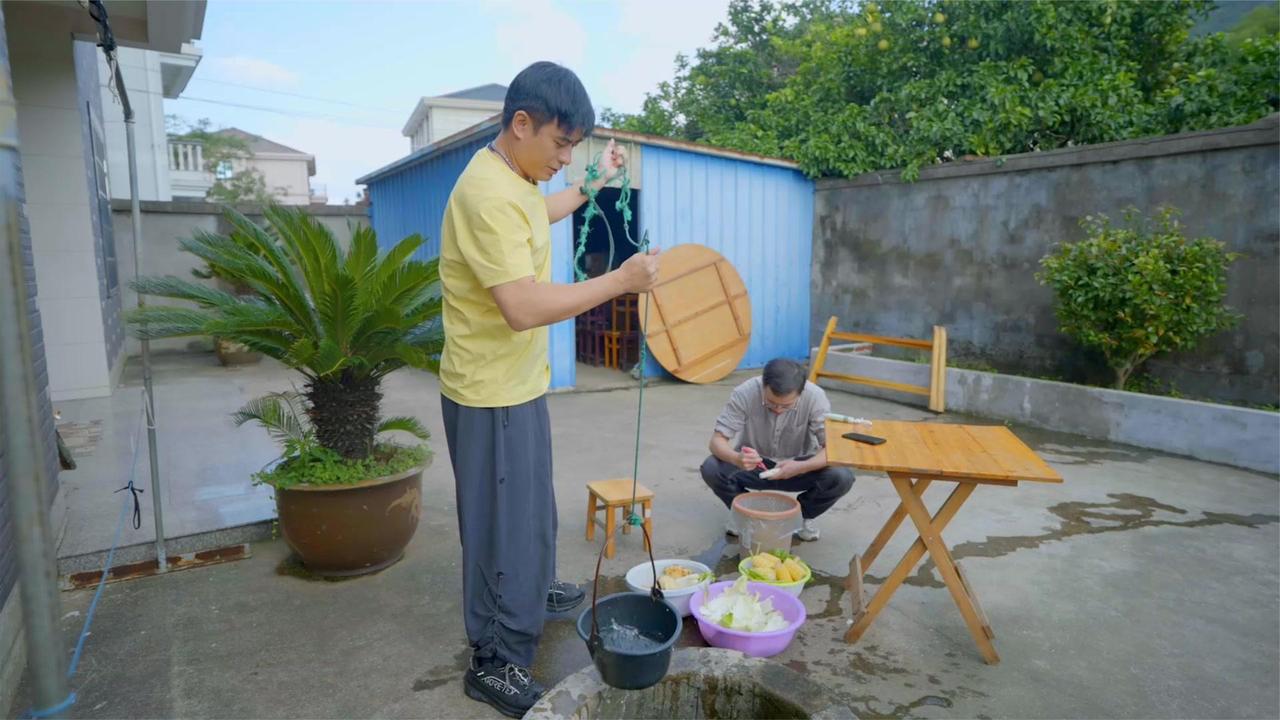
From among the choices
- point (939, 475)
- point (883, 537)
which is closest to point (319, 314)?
point (939, 475)

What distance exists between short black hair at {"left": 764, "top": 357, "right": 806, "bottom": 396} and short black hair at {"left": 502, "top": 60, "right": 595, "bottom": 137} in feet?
5.52

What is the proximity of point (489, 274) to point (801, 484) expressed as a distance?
7.30 feet

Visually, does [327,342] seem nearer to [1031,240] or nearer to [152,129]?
[1031,240]

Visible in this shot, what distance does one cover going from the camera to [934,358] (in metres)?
6.94

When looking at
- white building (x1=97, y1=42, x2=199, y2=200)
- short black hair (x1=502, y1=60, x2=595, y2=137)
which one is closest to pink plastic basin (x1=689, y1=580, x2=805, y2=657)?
short black hair (x1=502, y1=60, x2=595, y2=137)

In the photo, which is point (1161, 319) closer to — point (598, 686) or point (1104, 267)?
point (1104, 267)

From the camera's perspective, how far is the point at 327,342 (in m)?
2.96

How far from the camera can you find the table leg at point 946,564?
265cm

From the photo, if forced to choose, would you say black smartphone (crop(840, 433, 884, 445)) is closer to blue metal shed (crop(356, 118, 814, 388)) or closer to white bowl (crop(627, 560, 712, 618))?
white bowl (crop(627, 560, 712, 618))

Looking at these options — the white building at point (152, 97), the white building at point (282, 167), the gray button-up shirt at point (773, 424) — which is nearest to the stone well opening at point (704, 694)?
the gray button-up shirt at point (773, 424)

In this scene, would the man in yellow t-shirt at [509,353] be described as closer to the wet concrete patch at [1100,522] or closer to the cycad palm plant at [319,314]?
the cycad palm plant at [319,314]

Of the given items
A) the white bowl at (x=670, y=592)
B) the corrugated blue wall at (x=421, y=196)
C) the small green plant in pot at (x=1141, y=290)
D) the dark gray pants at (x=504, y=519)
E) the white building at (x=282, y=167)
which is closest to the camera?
the dark gray pants at (x=504, y=519)

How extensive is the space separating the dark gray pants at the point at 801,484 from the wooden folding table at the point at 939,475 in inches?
17.2

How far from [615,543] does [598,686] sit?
176cm
